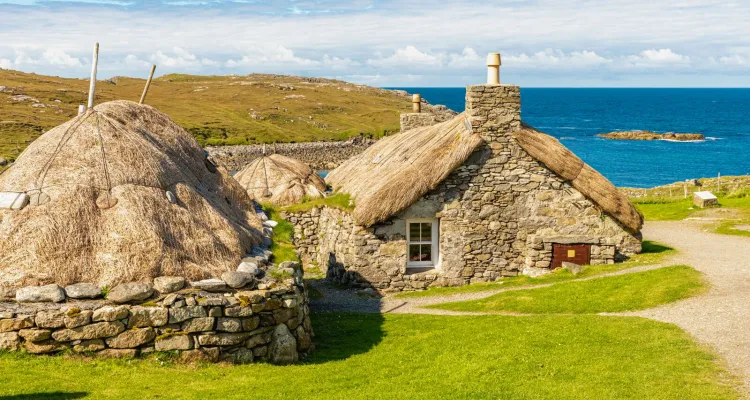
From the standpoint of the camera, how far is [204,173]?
19.1 m

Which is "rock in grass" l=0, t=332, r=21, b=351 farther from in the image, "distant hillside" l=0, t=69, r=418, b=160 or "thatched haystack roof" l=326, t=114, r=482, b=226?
"distant hillside" l=0, t=69, r=418, b=160

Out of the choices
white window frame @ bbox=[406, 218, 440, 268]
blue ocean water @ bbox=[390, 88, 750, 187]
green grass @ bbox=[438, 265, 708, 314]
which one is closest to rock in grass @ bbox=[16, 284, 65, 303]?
green grass @ bbox=[438, 265, 708, 314]

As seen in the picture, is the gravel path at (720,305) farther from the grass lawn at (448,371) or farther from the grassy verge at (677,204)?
the grassy verge at (677,204)

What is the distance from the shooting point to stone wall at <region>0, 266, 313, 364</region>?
12156 mm

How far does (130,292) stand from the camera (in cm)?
1272

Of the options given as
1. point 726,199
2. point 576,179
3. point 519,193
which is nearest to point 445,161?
point 519,193

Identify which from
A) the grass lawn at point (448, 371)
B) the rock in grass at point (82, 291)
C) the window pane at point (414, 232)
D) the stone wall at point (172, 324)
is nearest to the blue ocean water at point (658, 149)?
the window pane at point (414, 232)

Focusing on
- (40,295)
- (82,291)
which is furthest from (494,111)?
(40,295)

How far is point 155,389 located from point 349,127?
130 meters

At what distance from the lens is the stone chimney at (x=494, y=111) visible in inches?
933

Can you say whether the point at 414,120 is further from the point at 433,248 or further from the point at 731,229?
the point at 731,229

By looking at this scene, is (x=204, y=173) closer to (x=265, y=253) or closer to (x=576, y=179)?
(x=265, y=253)

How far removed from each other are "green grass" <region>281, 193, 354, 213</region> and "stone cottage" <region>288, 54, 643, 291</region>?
Answer: 0.29 metres

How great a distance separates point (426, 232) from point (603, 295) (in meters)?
6.49
